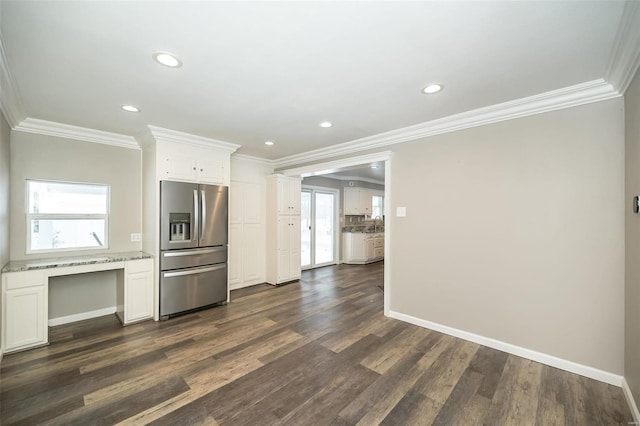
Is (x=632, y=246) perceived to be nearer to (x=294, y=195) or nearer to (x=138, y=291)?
(x=294, y=195)

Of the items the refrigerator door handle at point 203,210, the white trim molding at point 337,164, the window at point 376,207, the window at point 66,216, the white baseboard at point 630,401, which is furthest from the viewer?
the window at point 376,207

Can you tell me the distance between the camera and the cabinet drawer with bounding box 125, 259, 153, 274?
11.2 ft

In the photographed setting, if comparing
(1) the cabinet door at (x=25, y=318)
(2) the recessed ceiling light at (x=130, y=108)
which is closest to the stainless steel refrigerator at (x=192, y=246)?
(2) the recessed ceiling light at (x=130, y=108)

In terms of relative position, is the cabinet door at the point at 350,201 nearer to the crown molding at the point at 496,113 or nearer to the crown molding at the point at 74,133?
the crown molding at the point at 496,113

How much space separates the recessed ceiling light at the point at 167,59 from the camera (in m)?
1.84

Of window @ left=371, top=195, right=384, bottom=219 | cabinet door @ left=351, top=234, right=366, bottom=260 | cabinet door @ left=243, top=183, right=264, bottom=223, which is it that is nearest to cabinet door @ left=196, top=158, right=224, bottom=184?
cabinet door @ left=243, top=183, right=264, bottom=223

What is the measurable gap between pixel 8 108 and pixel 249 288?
12.8ft

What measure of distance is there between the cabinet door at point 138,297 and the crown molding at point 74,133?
1.92m

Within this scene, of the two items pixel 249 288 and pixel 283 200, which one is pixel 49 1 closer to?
pixel 283 200

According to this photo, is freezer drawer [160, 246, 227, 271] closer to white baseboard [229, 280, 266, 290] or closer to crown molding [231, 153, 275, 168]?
white baseboard [229, 280, 266, 290]

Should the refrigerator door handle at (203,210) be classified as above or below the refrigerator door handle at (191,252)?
above

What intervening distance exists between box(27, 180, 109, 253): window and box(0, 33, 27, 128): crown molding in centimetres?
79

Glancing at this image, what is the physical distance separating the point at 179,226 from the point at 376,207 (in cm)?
627

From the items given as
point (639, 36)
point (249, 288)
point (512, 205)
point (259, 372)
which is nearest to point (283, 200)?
point (249, 288)
